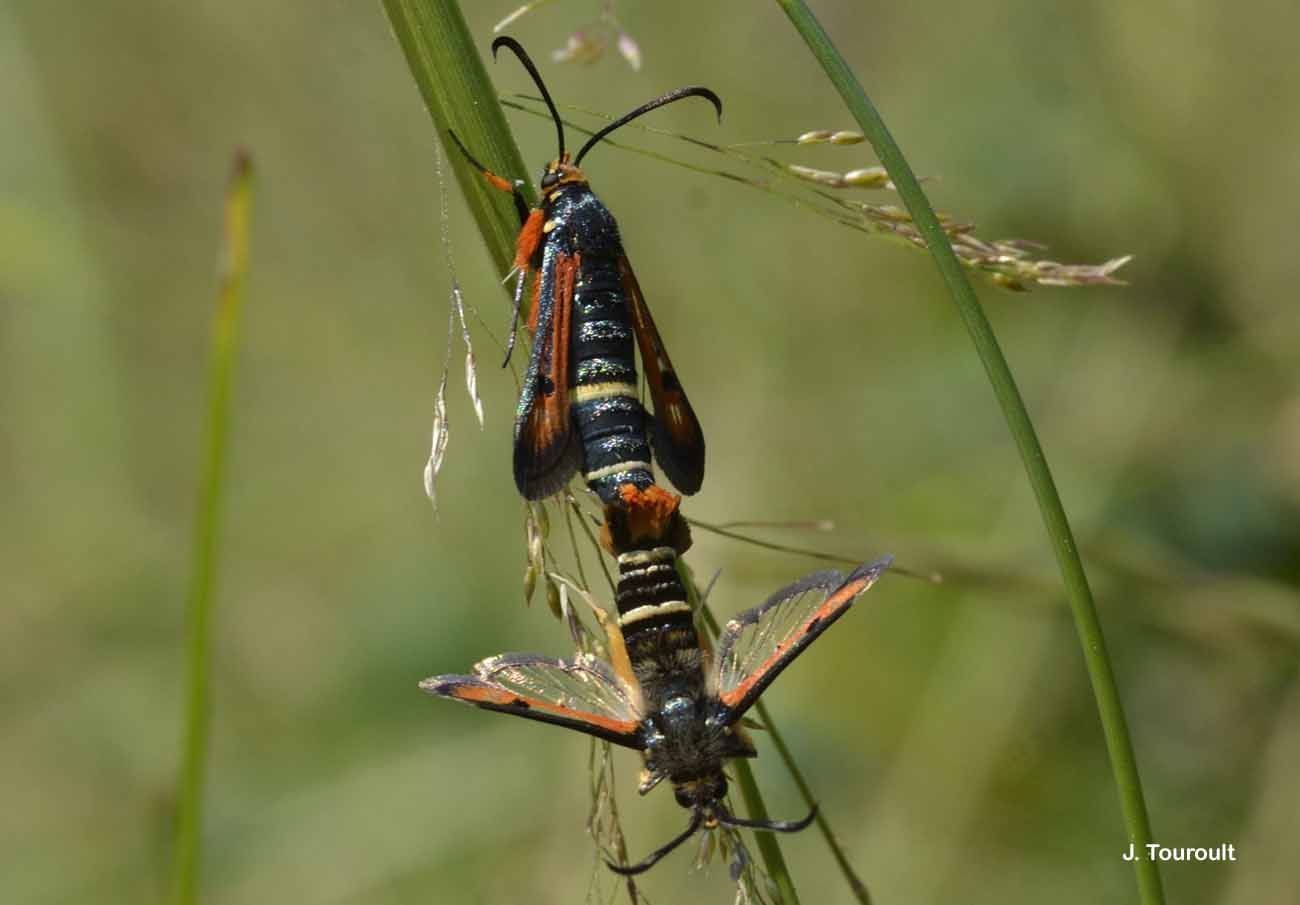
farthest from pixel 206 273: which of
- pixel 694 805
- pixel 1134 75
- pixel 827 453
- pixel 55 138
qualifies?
pixel 694 805

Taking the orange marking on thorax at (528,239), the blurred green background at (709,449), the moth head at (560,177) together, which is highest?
the moth head at (560,177)

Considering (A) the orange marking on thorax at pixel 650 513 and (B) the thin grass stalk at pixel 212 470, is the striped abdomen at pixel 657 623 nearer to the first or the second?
(A) the orange marking on thorax at pixel 650 513

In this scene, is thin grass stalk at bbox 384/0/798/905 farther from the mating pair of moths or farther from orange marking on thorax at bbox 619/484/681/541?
orange marking on thorax at bbox 619/484/681/541

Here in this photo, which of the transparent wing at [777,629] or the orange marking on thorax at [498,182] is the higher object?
the orange marking on thorax at [498,182]
